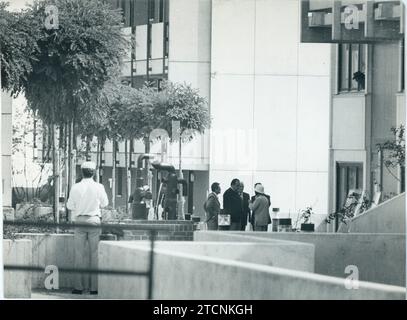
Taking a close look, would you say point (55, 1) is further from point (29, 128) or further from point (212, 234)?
point (212, 234)

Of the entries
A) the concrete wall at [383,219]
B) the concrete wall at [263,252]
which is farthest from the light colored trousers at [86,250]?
the concrete wall at [383,219]

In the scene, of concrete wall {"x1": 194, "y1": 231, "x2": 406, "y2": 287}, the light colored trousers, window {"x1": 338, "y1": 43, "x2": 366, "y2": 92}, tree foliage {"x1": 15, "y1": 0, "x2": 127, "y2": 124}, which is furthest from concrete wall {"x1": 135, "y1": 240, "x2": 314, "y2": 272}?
tree foliage {"x1": 15, "y1": 0, "x2": 127, "y2": 124}

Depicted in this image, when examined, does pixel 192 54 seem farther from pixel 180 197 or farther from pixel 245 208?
pixel 245 208

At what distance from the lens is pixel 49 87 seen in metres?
11.1

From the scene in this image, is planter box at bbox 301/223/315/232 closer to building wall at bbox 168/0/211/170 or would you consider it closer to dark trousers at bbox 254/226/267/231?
dark trousers at bbox 254/226/267/231

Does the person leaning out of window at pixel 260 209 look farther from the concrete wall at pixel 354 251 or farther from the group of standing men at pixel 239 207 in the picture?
the concrete wall at pixel 354 251

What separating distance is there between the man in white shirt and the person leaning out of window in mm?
1113

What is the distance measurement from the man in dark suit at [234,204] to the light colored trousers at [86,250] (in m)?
0.98

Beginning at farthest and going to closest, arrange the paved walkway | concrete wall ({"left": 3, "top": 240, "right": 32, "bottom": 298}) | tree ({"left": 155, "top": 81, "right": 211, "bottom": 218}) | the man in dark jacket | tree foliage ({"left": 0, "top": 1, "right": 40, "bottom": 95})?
tree ({"left": 155, "top": 81, "right": 211, "bottom": 218})
the man in dark jacket
tree foliage ({"left": 0, "top": 1, "right": 40, "bottom": 95})
concrete wall ({"left": 3, "top": 240, "right": 32, "bottom": 298})
the paved walkway

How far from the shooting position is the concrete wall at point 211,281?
7930mm

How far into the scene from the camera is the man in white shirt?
10.4 metres

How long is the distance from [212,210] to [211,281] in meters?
2.16

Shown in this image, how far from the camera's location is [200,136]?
34.9 ft

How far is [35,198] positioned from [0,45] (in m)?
1.32
